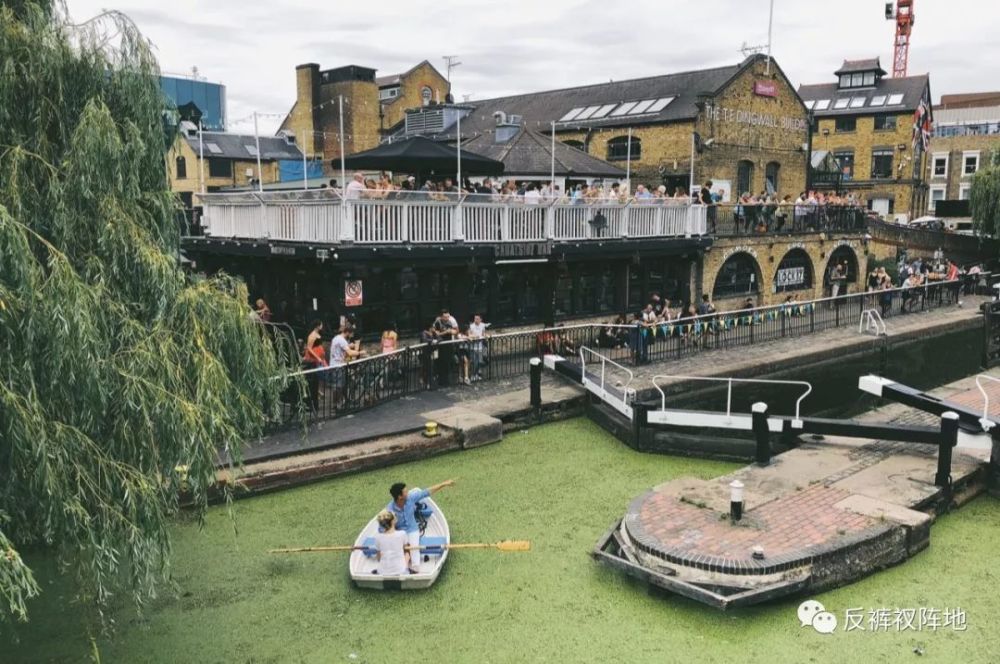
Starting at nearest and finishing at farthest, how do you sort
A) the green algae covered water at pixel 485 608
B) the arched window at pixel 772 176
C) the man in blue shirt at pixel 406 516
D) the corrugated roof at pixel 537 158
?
the green algae covered water at pixel 485 608 → the man in blue shirt at pixel 406 516 → the corrugated roof at pixel 537 158 → the arched window at pixel 772 176

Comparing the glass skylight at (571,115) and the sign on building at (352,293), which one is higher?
the glass skylight at (571,115)

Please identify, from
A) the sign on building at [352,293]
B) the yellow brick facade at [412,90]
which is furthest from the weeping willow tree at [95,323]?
the yellow brick facade at [412,90]

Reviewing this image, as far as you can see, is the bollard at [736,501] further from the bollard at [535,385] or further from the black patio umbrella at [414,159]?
the black patio umbrella at [414,159]

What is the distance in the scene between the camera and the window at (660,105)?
90.0ft

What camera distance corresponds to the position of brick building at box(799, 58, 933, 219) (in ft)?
153

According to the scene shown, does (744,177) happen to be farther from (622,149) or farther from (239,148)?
(239,148)

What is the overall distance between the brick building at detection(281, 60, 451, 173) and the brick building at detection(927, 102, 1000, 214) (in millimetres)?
39029

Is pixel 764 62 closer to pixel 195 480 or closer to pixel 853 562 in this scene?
pixel 853 562

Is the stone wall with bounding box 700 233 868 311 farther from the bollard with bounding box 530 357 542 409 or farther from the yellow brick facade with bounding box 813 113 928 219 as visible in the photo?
the yellow brick facade with bounding box 813 113 928 219

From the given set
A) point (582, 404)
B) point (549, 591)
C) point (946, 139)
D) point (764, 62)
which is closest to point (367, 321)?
point (582, 404)

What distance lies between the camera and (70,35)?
22.6 ft

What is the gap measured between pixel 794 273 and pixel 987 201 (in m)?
17.3

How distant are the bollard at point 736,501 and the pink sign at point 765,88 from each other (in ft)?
72.3

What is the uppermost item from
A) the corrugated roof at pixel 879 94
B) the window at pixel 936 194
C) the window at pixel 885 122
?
the corrugated roof at pixel 879 94
